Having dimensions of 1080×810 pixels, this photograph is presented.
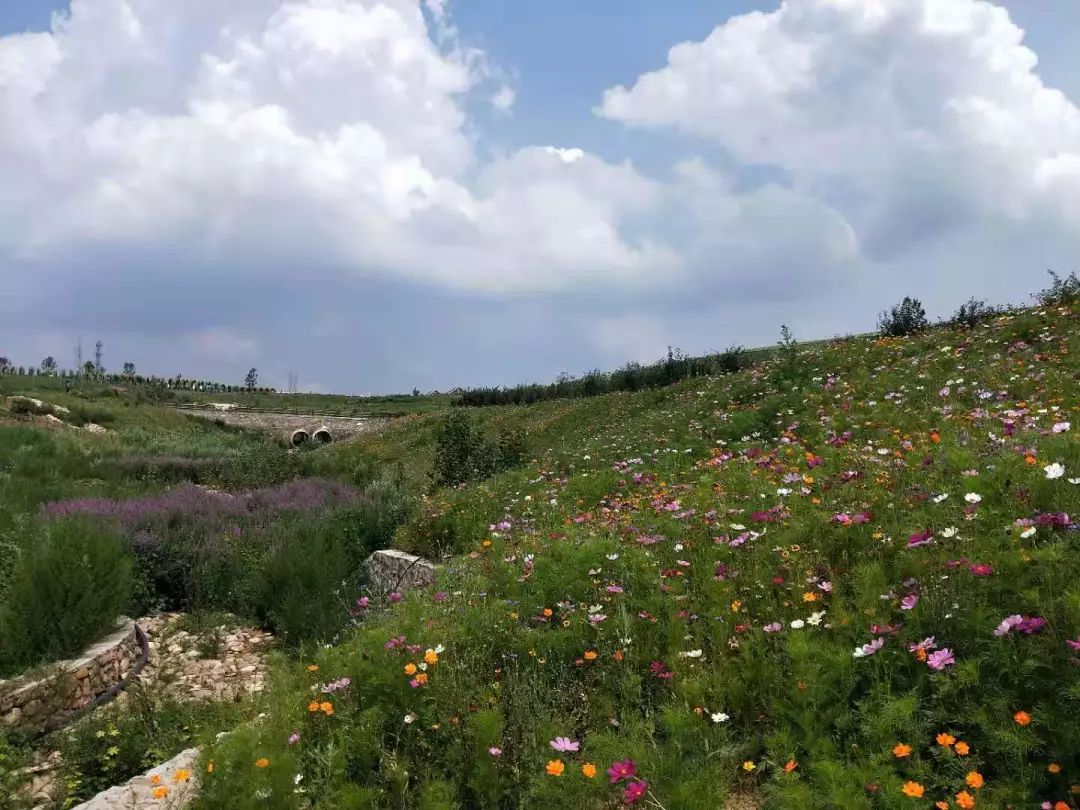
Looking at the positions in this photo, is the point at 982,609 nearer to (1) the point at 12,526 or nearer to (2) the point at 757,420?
(2) the point at 757,420

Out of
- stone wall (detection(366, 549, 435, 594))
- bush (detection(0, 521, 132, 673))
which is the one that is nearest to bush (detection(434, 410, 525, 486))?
stone wall (detection(366, 549, 435, 594))

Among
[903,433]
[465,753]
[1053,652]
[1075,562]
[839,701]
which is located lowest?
[465,753]

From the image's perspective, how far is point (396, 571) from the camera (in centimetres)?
828

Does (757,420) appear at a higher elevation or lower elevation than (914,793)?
higher

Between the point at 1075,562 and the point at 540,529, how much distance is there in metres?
4.45

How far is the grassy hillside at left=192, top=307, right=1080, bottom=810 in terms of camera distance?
10.4ft

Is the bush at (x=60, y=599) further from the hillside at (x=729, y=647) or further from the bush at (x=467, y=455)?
the bush at (x=467, y=455)

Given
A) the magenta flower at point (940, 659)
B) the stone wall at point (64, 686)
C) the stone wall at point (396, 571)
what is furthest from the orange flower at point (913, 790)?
the stone wall at point (64, 686)

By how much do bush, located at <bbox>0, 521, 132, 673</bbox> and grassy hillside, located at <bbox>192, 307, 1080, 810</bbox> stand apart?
3160mm

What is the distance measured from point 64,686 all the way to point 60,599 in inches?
32.4

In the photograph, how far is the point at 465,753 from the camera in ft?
12.0

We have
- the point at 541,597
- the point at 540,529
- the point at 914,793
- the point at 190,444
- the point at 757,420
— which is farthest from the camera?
the point at 190,444

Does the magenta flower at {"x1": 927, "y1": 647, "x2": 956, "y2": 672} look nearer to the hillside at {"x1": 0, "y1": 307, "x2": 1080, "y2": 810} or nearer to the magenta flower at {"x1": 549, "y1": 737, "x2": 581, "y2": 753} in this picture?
the hillside at {"x1": 0, "y1": 307, "x2": 1080, "y2": 810}

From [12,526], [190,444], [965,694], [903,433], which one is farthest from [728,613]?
[190,444]
